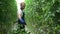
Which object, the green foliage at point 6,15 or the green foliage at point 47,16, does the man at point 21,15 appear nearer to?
the green foliage at point 6,15

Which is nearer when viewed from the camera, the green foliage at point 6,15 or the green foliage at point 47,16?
the green foliage at point 47,16

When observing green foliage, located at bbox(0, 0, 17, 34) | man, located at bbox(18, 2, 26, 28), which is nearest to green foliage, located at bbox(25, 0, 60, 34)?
green foliage, located at bbox(0, 0, 17, 34)

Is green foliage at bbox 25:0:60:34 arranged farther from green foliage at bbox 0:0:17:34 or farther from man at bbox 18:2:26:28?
man at bbox 18:2:26:28

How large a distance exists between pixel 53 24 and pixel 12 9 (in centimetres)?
163

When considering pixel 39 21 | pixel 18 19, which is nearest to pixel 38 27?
pixel 39 21

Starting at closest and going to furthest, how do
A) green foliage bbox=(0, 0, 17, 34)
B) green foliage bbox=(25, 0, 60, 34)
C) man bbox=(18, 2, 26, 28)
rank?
green foliage bbox=(25, 0, 60, 34), green foliage bbox=(0, 0, 17, 34), man bbox=(18, 2, 26, 28)

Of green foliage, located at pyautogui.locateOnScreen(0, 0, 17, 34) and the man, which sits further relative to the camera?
the man

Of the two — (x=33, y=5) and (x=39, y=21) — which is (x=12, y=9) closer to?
(x=33, y=5)

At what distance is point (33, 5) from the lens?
580cm

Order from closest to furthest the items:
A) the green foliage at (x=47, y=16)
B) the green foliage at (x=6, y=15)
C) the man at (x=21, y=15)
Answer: the green foliage at (x=47, y=16) → the green foliage at (x=6, y=15) → the man at (x=21, y=15)

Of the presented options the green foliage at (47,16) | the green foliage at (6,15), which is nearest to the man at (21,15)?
the green foliage at (6,15)

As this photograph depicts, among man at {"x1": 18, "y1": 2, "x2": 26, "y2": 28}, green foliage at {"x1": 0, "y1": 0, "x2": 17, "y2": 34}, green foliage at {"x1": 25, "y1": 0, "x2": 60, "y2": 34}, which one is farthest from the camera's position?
man at {"x1": 18, "y1": 2, "x2": 26, "y2": 28}

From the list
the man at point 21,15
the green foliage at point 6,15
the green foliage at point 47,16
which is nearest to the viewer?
the green foliage at point 47,16

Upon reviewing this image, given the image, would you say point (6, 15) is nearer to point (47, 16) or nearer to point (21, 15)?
point (47, 16)
